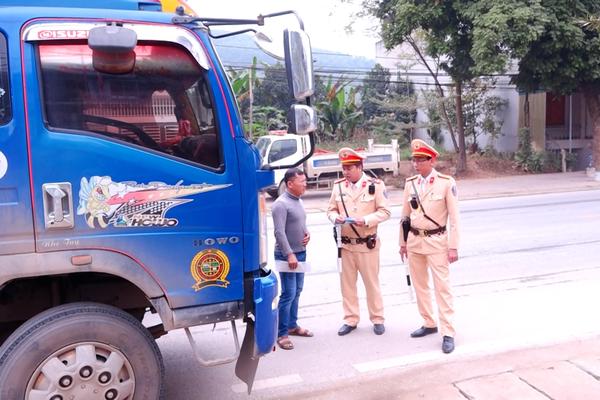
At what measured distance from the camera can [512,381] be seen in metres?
4.04

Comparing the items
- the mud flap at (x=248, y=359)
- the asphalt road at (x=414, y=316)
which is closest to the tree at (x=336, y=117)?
the asphalt road at (x=414, y=316)

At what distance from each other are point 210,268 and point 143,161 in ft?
2.30

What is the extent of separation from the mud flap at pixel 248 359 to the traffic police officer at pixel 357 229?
5.62 feet

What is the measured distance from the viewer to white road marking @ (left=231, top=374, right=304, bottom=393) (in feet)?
13.7

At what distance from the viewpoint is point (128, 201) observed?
305cm

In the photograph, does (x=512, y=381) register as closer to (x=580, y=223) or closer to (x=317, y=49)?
(x=580, y=223)

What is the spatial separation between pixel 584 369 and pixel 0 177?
3.98m

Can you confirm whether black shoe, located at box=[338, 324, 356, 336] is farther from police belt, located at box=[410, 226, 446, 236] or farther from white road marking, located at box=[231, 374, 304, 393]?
police belt, located at box=[410, 226, 446, 236]

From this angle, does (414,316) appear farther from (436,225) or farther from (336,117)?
(336,117)

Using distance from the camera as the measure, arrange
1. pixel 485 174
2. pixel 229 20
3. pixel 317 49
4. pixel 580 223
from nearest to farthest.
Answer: pixel 229 20
pixel 580 223
pixel 485 174
pixel 317 49

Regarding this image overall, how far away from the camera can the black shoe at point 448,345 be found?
4.70 m

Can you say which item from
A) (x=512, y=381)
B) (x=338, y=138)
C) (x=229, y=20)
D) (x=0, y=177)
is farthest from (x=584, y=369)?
A: (x=338, y=138)

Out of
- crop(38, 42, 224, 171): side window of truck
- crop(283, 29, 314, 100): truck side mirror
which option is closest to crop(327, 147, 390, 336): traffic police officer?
crop(283, 29, 314, 100): truck side mirror

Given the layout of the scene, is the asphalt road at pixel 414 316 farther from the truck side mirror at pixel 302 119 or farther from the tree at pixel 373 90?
the tree at pixel 373 90
